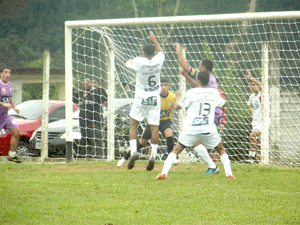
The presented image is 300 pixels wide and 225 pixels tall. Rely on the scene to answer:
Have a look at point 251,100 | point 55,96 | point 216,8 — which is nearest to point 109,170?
point 251,100

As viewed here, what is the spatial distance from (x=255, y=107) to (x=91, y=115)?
4.00 meters

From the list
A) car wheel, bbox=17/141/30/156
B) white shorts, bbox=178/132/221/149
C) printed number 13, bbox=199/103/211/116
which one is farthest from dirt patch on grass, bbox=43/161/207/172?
car wheel, bbox=17/141/30/156

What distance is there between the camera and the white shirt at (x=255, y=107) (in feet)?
29.7

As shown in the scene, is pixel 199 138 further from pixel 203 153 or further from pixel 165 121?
pixel 165 121

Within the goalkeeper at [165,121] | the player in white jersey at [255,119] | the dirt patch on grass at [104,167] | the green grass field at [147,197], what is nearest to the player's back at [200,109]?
the green grass field at [147,197]

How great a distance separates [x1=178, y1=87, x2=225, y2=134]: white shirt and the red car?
619cm

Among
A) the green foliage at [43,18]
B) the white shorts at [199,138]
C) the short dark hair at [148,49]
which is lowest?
the white shorts at [199,138]

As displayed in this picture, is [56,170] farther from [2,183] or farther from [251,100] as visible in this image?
[251,100]

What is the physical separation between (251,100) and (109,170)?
12.5ft

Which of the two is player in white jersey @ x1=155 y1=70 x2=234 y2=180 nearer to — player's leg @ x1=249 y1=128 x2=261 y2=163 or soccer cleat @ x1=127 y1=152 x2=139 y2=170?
soccer cleat @ x1=127 y1=152 x2=139 y2=170

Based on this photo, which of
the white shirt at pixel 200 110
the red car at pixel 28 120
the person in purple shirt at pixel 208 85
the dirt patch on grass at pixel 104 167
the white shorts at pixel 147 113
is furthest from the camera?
the red car at pixel 28 120

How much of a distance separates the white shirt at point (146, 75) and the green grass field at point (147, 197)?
4.69ft

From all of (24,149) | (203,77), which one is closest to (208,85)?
(203,77)

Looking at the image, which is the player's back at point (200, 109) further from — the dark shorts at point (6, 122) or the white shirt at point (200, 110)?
the dark shorts at point (6, 122)
